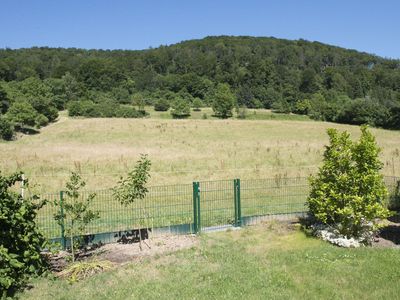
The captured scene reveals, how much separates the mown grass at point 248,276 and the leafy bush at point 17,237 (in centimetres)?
39

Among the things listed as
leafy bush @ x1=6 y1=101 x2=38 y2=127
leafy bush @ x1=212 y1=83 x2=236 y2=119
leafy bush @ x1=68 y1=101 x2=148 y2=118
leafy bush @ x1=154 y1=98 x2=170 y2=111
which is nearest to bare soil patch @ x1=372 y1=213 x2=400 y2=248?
leafy bush @ x1=6 y1=101 x2=38 y2=127

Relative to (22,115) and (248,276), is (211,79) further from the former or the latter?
(248,276)

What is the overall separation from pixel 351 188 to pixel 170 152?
28866mm

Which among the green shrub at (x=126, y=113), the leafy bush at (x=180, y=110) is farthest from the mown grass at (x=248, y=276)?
the leafy bush at (x=180, y=110)

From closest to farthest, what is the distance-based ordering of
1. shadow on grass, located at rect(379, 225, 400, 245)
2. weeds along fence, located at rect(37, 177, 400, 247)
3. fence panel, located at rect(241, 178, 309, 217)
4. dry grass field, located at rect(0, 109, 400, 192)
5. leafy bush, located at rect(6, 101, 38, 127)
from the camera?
shadow on grass, located at rect(379, 225, 400, 245)
weeds along fence, located at rect(37, 177, 400, 247)
fence panel, located at rect(241, 178, 309, 217)
dry grass field, located at rect(0, 109, 400, 192)
leafy bush, located at rect(6, 101, 38, 127)

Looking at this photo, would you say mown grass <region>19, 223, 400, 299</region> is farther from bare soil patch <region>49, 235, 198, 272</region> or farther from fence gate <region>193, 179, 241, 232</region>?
fence gate <region>193, 179, 241, 232</region>

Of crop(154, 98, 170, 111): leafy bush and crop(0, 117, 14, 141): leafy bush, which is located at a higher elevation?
crop(154, 98, 170, 111): leafy bush

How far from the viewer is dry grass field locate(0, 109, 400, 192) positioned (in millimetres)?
28266

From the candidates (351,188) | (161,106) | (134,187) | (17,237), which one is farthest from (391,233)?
(161,106)

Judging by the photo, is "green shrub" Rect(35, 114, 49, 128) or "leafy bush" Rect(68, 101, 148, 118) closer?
"green shrub" Rect(35, 114, 49, 128)

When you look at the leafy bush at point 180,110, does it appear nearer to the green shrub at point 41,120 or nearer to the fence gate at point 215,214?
the green shrub at point 41,120

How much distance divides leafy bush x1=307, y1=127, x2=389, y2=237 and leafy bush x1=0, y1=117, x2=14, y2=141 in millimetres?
54718

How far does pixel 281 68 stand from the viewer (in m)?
154

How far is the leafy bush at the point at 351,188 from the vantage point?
1197 centimetres
